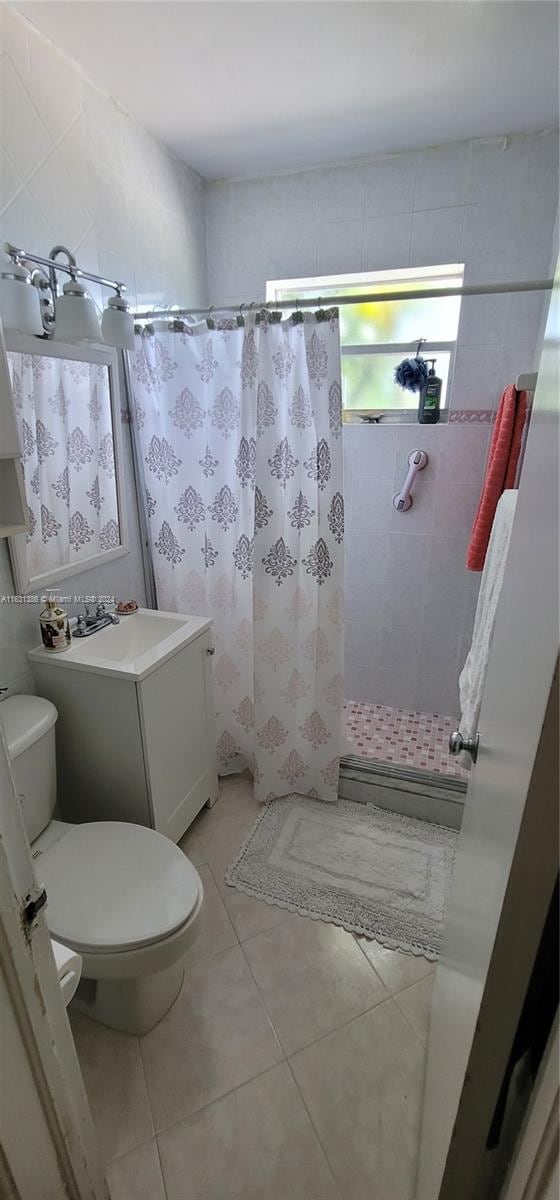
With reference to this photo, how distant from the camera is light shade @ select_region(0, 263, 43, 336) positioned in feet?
4.20

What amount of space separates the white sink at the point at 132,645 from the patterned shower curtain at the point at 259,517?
0.85 ft

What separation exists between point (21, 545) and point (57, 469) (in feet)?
0.98

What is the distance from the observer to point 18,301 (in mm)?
1296

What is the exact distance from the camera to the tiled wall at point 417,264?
6.52 ft

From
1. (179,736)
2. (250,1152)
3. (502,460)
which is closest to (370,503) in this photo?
(502,460)

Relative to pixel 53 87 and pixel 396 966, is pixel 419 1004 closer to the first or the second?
pixel 396 966

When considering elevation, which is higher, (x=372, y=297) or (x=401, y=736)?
(x=372, y=297)

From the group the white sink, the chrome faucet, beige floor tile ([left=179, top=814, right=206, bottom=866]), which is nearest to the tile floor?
beige floor tile ([left=179, top=814, right=206, bottom=866])

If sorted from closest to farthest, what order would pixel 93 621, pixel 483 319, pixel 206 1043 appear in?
1. pixel 206 1043
2. pixel 93 621
3. pixel 483 319

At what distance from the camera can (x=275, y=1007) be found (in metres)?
1.37

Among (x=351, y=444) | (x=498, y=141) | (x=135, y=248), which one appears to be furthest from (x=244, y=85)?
(x=351, y=444)

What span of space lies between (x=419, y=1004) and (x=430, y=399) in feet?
7.24

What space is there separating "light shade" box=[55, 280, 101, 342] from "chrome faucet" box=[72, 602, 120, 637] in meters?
0.87

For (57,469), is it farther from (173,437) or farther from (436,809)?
(436,809)
